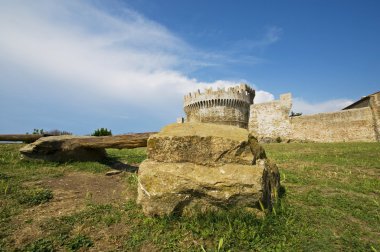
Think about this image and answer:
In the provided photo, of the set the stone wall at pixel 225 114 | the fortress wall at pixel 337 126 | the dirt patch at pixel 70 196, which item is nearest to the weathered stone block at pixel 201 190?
the dirt patch at pixel 70 196

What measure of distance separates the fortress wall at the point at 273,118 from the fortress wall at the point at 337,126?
93 centimetres

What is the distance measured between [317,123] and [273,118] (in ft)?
15.7

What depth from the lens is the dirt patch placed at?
4.17 meters

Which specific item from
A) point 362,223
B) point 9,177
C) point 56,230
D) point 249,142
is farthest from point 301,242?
point 9,177

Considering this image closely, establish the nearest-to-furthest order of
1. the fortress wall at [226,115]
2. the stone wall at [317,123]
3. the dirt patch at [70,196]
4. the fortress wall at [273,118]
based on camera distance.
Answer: the dirt patch at [70,196]
the stone wall at [317,123]
the fortress wall at [273,118]
the fortress wall at [226,115]

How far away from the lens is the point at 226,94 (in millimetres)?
33594

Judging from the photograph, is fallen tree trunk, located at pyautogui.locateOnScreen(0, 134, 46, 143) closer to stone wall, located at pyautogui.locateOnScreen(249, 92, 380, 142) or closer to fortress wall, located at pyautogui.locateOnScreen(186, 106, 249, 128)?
stone wall, located at pyautogui.locateOnScreen(249, 92, 380, 142)

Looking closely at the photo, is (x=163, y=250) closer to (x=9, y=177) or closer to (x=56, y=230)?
(x=56, y=230)

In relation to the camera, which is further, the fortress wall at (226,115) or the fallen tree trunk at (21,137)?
the fortress wall at (226,115)

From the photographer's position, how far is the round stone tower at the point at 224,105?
33.5 metres

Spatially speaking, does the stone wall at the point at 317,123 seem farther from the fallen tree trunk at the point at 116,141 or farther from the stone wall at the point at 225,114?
the fallen tree trunk at the point at 116,141

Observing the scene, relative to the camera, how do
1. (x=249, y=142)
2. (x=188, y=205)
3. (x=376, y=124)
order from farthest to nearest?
(x=376, y=124)
(x=249, y=142)
(x=188, y=205)

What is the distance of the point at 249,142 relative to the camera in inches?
201

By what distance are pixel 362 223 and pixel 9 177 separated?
7909mm
